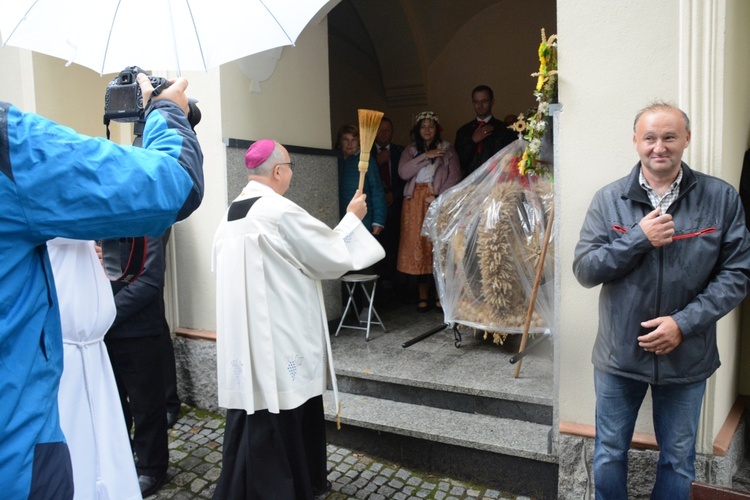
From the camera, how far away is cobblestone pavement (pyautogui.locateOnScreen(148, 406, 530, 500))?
3.40 meters

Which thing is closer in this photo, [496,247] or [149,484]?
[149,484]

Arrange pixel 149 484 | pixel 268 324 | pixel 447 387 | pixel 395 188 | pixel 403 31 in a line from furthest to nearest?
pixel 403 31 → pixel 395 188 → pixel 447 387 → pixel 149 484 → pixel 268 324

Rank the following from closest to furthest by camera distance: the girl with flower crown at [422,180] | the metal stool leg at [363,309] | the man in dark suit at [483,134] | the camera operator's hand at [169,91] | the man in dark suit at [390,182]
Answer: the camera operator's hand at [169,91], the metal stool leg at [363,309], the man in dark suit at [483,134], the girl with flower crown at [422,180], the man in dark suit at [390,182]

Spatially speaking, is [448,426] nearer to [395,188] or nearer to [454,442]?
[454,442]

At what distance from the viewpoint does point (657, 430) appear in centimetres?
259

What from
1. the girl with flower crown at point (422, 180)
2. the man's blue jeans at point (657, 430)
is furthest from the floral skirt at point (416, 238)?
the man's blue jeans at point (657, 430)

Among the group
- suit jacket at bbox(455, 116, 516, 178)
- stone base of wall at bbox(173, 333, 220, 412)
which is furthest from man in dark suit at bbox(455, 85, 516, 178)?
stone base of wall at bbox(173, 333, 220, 412)

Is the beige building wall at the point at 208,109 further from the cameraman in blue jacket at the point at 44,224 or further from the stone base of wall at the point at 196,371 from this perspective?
the cameraman in blue jacket at the point at 44,224

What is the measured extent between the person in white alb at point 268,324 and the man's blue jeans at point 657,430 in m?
1.43

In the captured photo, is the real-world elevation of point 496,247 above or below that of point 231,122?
Answer: below

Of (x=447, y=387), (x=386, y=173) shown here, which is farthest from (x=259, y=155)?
(x=386, y=173)

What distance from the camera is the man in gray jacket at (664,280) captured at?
2.31m

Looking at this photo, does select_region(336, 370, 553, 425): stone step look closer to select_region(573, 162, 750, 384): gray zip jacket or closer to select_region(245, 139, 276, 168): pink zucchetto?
select_region(573, 162, 750, 384): gray zip jacket

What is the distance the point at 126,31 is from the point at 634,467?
10.7 feet
